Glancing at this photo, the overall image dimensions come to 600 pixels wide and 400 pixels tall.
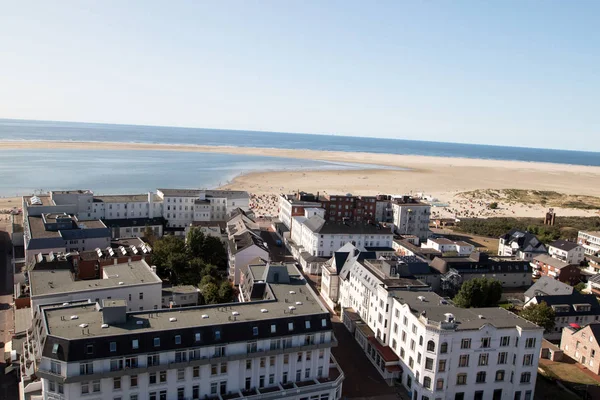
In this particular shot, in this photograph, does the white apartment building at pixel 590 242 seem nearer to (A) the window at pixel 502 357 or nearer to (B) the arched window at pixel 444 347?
(A) the window at pixel 502 357

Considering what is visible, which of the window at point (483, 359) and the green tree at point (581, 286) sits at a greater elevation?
the window at point (483, 359)

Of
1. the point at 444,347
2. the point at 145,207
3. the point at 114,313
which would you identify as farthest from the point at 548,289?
the point at 145,207

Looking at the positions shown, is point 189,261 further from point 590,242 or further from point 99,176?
point 99,176

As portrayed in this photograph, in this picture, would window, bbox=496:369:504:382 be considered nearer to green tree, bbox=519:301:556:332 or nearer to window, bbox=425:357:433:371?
window, bbox=425:357:433:371

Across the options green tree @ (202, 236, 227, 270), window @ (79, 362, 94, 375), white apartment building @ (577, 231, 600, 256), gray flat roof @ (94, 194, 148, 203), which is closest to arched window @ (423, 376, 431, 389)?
window @ (79, 362, 94, 375)

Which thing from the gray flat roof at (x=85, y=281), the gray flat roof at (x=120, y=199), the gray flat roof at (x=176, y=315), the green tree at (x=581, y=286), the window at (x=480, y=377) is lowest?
the green tree at (x=581, y=286)

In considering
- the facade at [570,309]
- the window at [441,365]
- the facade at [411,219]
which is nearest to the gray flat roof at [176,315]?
the window at [441,365]
